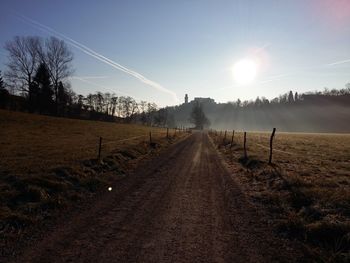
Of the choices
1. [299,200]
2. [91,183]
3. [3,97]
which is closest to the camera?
[299,200]

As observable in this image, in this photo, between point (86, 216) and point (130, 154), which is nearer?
point (86, 216)

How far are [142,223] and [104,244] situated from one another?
1.52m

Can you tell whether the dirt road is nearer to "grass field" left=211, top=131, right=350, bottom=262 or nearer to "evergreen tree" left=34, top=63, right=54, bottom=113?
"grass field" left=211, top=131, right=350, bottom=262

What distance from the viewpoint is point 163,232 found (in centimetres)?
685

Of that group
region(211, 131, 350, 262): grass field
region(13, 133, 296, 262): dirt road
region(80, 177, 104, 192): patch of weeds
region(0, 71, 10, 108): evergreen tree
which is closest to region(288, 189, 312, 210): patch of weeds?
region(211, 131, 350, 262): grass field

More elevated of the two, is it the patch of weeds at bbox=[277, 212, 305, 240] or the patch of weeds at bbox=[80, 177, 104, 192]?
the patch of weeds at bbox=[277, 212, 305, 240]

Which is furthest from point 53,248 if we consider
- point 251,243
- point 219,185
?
point 219,185

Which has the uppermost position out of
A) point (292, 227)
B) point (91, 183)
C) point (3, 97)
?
point (3, 97)

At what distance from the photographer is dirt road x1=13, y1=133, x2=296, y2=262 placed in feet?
18.5

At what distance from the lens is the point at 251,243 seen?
6.41m

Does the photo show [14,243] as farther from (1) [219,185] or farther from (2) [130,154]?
(2) [130,154]

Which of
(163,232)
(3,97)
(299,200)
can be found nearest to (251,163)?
(299,200)

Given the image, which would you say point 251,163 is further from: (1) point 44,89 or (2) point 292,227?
(1) point 44,89

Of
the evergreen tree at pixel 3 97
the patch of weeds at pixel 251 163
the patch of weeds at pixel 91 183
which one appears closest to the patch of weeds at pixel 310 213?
the patch of weeds at pixel 91 183
